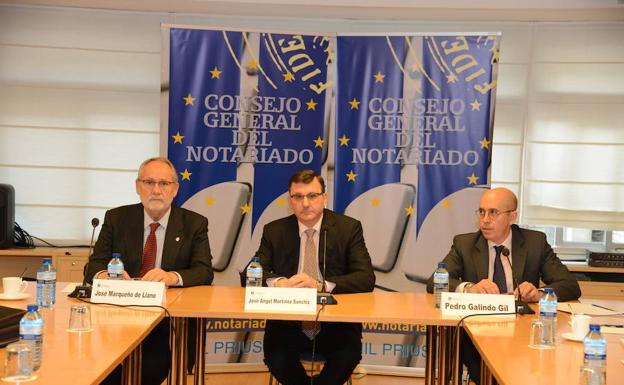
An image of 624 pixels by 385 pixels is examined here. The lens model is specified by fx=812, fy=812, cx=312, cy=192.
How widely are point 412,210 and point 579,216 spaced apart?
163 centimetres

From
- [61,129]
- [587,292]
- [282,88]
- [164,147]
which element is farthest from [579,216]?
[61,129]

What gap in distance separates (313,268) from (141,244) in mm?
950

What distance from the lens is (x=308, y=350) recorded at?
4.33 meters

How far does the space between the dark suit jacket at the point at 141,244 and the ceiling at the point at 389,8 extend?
7.53 feet

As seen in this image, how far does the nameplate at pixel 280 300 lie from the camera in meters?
3.70

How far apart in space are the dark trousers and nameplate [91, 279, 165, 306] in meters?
0.85

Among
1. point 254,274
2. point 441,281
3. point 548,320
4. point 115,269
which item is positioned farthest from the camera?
point 254,274

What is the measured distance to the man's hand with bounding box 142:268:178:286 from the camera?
3.94 metres

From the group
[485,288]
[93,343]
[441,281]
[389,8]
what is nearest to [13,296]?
[93,343]

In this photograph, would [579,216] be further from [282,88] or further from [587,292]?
[282,88]

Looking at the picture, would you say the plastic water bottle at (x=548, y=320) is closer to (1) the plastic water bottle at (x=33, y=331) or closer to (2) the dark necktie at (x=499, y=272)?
(2) the dark necktie at (x=499, y=272)

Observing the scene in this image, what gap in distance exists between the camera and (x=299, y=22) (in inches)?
263

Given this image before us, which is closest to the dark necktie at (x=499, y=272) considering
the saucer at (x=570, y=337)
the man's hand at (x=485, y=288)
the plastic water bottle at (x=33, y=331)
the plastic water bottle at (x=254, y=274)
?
the man's hand at (x=485, y=288)

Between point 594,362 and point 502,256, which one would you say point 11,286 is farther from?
point 594,362
